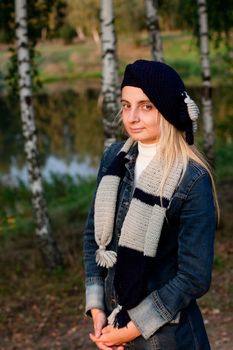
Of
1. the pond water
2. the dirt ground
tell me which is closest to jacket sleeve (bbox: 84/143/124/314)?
the dirt ground

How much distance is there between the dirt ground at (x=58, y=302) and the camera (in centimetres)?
676

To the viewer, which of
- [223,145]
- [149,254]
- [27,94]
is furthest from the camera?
[223,145]

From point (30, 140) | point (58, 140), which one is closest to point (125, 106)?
point (30, 140)

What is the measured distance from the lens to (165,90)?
8.05ft

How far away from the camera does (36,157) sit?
916 centimetres

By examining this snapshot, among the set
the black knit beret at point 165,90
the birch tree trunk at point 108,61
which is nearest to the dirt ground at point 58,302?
the birch tree trunk at point 108,61

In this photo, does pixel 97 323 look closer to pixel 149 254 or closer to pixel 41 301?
pixel 149 254

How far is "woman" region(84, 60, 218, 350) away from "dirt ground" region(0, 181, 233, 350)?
3459 millimetres

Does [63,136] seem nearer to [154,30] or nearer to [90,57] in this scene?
[154,30]

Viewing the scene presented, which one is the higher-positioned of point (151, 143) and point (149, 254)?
point (151, 143)

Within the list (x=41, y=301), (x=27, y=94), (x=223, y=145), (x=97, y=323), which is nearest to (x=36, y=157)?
(x=27, y=94)

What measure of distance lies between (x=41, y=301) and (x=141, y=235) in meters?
6.25

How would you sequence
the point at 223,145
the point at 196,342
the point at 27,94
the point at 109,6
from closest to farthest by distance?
the point at 196,342
the point at 109,6
the point at 27,94
the point at 223,145

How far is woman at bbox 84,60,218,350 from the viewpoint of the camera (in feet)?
8.02
